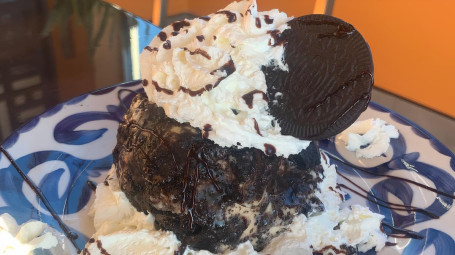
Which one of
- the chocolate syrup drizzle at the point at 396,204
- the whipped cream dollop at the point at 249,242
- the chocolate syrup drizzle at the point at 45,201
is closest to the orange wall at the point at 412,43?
the chocolate syrup drizzle at the point at 396,204

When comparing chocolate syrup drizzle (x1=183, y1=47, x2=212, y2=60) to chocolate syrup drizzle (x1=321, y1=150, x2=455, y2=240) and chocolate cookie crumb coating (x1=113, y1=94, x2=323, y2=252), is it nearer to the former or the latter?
chocolate cookie crumb coating (x1=113, y1=94, x2=323, y2=252)

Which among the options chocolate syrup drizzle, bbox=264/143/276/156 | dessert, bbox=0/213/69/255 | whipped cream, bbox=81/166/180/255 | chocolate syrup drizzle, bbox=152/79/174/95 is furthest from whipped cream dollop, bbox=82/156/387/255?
chocolate syrup drizzle, bbox=152/79/174/95

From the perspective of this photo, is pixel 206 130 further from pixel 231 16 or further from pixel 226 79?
pixel 231 16

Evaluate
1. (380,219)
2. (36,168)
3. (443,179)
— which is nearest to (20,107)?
(36,168)

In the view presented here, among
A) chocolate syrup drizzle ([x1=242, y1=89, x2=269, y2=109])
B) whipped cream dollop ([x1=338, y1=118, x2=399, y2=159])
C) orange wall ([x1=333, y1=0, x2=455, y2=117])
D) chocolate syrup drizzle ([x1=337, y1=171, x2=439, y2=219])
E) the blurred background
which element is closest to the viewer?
chocolate syrup drizzle ([x1=242, y1=89, x2=269, y2=109])

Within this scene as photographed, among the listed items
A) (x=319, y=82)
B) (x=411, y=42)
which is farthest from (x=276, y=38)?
(x=411, y=42)

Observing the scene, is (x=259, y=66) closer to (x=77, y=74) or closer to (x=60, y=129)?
(x=60, y=129)

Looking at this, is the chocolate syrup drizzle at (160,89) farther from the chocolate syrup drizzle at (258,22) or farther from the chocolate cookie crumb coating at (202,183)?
the chocolate syrup drizzle at (258,22)
